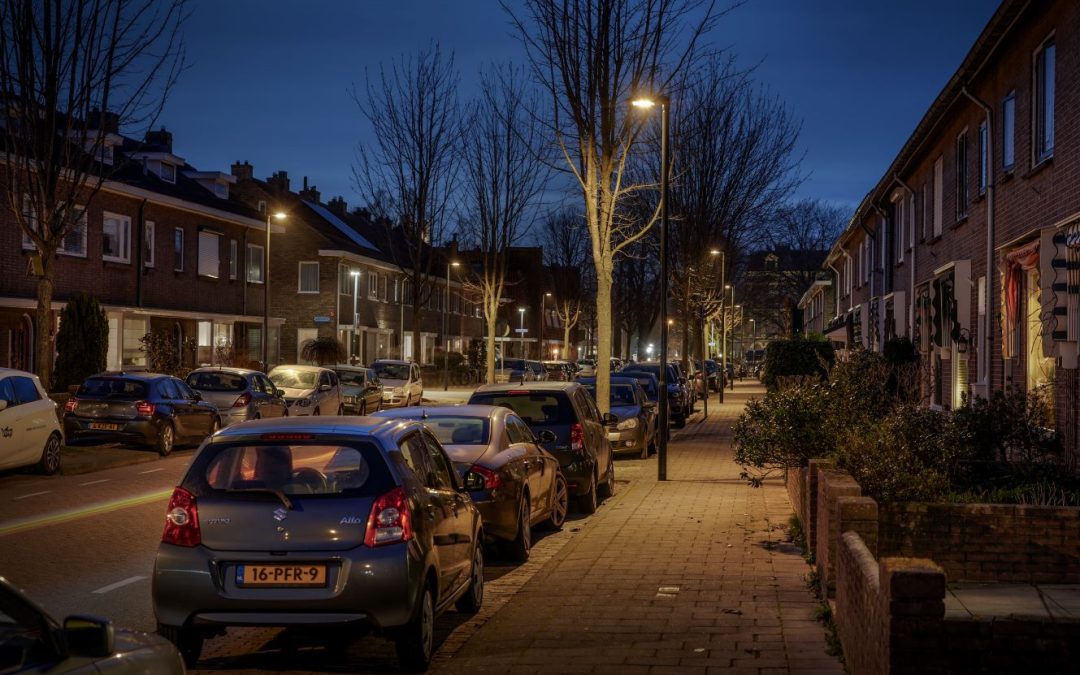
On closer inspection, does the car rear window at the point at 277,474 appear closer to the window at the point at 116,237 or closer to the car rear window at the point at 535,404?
the car rear window at the point at 535,404

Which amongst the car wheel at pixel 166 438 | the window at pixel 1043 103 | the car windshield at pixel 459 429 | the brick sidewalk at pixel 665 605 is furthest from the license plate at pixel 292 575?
the car wheel at pixel 166 438

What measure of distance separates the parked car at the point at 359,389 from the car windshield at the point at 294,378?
2498 mm

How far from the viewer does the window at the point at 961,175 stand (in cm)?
2114

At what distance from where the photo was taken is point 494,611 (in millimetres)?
9188

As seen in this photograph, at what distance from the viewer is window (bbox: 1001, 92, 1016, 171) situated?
17172 mm

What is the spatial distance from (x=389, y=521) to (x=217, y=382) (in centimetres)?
2066

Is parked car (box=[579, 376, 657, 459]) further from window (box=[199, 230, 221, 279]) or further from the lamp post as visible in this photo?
window (box=[199, 230, 221, 279])

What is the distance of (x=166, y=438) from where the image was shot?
22.4m

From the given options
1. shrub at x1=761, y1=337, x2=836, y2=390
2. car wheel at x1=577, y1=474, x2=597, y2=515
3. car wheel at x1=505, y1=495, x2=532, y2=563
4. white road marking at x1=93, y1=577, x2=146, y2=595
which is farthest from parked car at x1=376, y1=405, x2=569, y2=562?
shrub at x1=761, y1=337, x2=836, y2=390

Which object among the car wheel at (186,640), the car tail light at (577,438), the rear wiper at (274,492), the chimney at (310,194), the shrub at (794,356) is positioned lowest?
the car wheel at (186,640)

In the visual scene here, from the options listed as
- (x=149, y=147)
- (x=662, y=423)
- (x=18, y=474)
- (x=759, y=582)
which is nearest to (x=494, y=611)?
(x=759, y=582)

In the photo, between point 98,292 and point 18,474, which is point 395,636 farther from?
point 98,292

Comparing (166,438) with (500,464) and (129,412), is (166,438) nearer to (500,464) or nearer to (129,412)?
(129,412)

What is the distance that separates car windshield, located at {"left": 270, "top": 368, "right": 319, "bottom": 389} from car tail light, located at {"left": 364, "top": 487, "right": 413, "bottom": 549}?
79.2 ft
